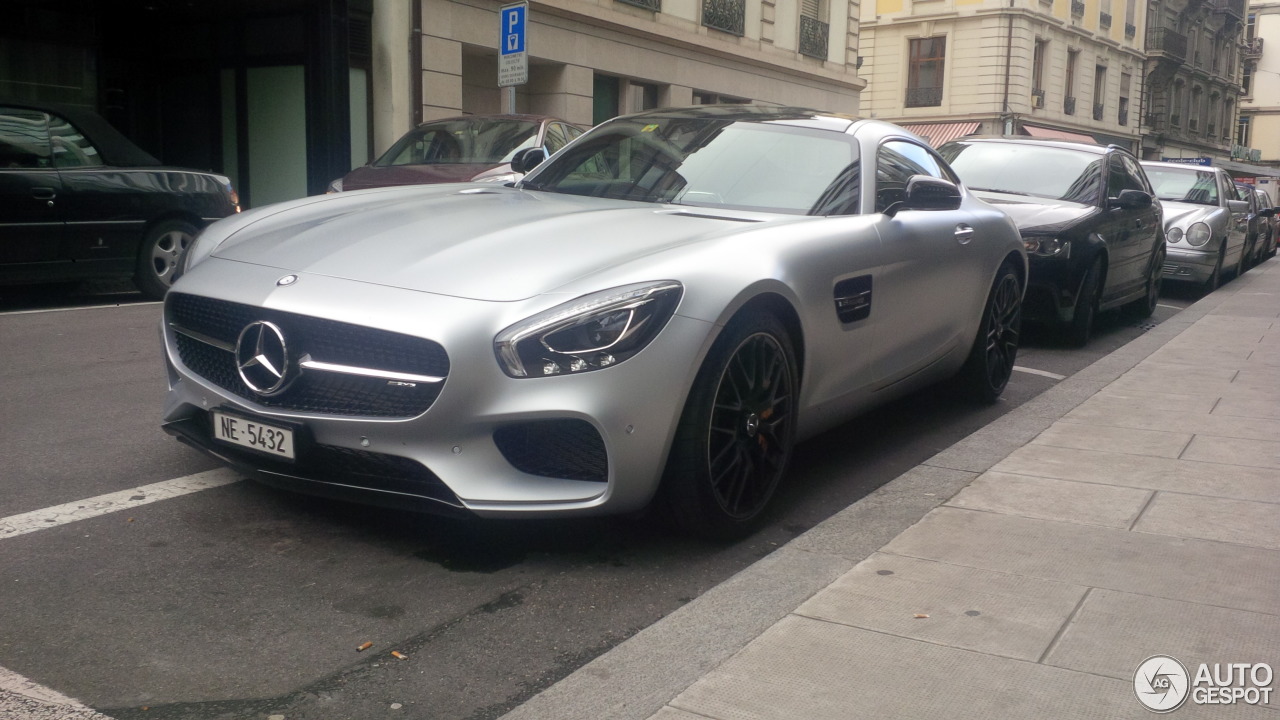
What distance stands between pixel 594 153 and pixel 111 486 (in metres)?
2.35

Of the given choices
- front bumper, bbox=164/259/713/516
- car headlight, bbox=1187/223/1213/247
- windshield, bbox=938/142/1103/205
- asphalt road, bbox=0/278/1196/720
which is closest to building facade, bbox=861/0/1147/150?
car headlight, bbox=1187/223/1213/247

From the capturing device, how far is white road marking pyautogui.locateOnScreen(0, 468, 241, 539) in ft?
12.4

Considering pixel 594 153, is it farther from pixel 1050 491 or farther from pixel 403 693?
pixel 403 693

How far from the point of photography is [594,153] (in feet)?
17.4

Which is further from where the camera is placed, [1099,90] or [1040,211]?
[1099,90]

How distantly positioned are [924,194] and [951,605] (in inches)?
87.9

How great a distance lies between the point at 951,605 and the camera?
125 inches

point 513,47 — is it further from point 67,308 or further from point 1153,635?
point 1153,635

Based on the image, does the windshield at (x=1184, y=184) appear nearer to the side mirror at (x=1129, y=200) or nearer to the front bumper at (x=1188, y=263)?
the front bumper at (x=1188, y=263)

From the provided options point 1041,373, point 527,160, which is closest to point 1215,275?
point 1041,373

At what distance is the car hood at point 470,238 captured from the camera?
3.56 m

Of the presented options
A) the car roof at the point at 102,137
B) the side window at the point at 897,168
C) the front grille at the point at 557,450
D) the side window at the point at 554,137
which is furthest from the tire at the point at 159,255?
the front grille at the point at 557,450

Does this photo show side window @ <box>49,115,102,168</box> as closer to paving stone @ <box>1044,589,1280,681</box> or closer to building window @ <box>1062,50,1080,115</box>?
paving stone @ <box>1044,589,1280,681</box>

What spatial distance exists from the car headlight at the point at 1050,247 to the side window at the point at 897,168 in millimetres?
2620
